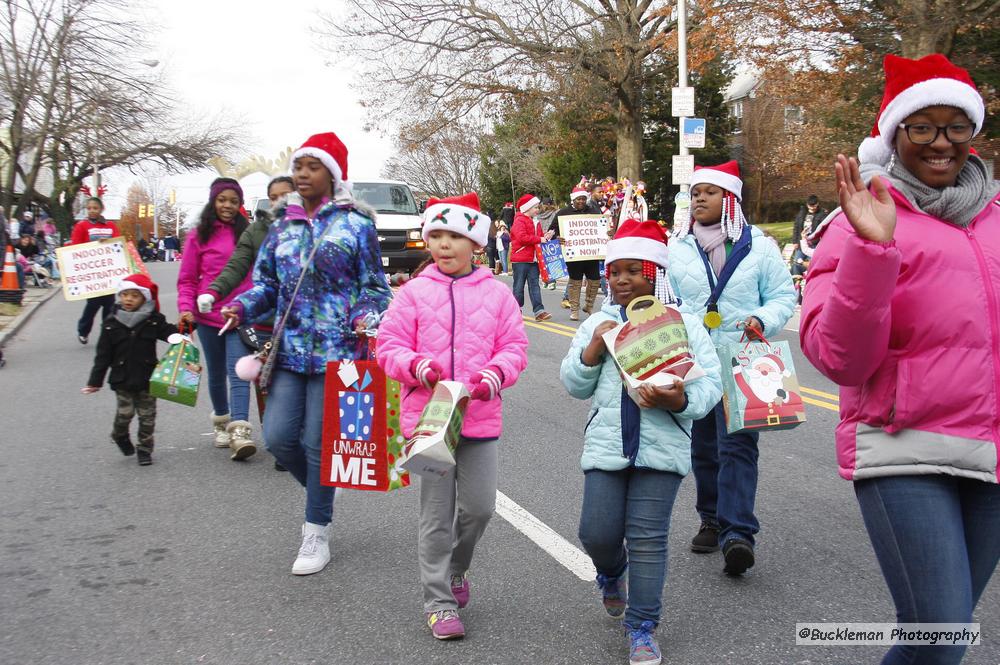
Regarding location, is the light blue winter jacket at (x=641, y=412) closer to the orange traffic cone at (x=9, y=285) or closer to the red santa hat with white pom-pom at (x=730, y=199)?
the red santa hat with white pom-pom at (x=730, y=199)

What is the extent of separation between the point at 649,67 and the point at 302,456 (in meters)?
29.5

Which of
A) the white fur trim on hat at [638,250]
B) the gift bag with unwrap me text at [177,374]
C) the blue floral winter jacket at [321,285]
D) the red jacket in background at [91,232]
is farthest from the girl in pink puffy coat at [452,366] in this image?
the red jacket in background at [91,232]

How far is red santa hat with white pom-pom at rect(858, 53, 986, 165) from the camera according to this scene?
2.45m

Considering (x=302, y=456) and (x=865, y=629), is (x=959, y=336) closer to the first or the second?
(x=865, y=629)

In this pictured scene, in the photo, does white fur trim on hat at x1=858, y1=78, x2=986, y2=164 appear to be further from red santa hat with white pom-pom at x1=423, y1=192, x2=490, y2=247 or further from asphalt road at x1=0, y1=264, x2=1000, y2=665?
asphalt road at x1=0, y1=264, x2=1000, y2=665

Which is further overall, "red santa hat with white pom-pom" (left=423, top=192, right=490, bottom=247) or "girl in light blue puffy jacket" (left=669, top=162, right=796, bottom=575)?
"girl in light blue puffy jacket" (left=669, top=162, right=796, bottom=575)

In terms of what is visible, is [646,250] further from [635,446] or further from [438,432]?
[438,432]

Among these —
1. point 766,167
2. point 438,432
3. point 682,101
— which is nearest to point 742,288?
point 438,432

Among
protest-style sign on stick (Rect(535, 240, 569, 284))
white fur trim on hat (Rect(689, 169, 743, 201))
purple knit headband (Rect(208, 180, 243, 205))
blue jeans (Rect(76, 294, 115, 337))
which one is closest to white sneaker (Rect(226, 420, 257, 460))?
purple knit headband (Rect(208, 180, 243, 205))

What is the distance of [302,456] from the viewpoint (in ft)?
14.9

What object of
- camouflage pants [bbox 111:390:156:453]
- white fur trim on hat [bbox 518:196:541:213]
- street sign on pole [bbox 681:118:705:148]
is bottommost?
camouflage pants [bbox 111:390:156:453]

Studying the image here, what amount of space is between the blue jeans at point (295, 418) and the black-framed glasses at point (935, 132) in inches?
111

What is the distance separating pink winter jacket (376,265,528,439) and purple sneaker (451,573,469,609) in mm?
659

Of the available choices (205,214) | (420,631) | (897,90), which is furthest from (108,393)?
(897,90)
